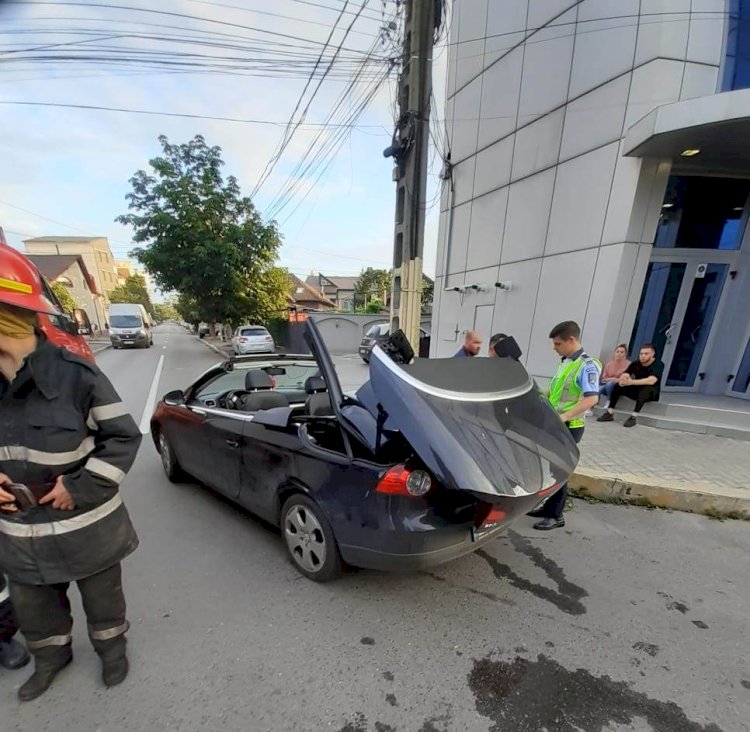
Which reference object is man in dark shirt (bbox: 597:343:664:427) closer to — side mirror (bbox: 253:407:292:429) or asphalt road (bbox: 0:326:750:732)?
asphalt road (bbox: 0:326:750:732)

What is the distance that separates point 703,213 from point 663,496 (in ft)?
18.8

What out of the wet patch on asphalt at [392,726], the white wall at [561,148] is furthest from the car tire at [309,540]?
the white wall at [561,148]

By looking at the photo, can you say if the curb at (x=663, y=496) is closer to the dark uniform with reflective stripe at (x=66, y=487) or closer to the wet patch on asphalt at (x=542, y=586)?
the wet patch on asphalt at (x=542, y=586)

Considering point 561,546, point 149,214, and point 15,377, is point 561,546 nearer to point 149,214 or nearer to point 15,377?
point 15,377

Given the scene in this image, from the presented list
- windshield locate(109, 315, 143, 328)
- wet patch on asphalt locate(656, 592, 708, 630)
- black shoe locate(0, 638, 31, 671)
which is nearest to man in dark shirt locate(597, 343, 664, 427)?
wet patch on asphalt locate(656, 592, 708, 630)

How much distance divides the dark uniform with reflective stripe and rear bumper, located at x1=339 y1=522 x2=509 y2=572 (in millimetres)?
1257

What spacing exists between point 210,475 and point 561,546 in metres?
3.00

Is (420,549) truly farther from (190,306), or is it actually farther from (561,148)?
(190,306)

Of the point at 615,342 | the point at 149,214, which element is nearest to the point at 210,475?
the point at 615,342

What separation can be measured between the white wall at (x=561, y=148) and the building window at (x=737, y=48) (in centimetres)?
18

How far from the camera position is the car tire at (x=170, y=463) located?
3.85 m

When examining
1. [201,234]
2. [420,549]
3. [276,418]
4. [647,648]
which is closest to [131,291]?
[201,234]

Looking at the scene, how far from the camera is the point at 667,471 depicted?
4.16 metres

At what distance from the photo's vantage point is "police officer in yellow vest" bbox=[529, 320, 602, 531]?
298 cm
